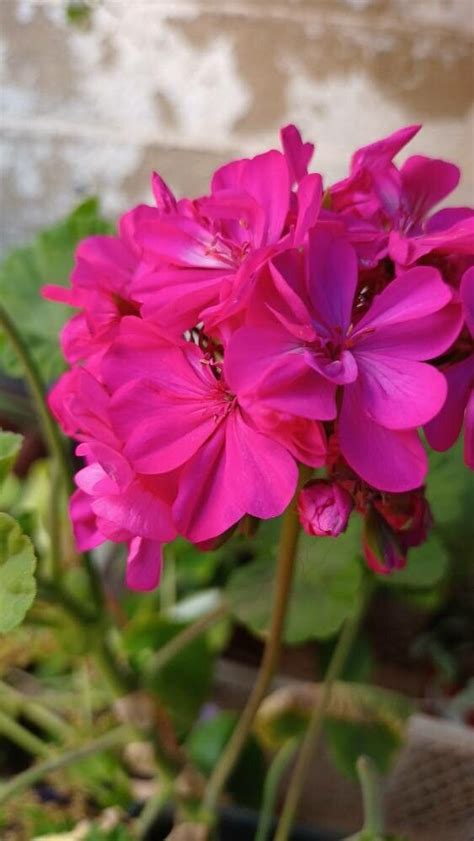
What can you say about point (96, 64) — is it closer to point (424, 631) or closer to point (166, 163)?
point (166, 163)

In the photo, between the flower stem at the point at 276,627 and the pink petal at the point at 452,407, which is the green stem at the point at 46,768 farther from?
the pink petal at the point at 452,407

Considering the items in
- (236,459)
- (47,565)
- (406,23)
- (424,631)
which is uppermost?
(406,23)

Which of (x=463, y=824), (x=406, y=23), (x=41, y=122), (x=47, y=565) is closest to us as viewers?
(x=463, y=824)

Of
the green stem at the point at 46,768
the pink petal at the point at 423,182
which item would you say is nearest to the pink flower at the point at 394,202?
the pink petal at the point at 423,182

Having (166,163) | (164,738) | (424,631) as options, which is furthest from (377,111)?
(164,738)

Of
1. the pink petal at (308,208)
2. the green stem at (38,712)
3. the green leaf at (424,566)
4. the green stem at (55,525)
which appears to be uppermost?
the pink petal at (308,208)
